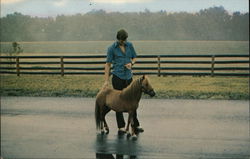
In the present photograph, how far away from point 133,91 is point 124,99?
0.77ft

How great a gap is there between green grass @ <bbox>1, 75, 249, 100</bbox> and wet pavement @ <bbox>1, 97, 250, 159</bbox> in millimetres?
1531

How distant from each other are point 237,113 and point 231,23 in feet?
45.2

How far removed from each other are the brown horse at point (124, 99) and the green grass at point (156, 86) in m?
4.76

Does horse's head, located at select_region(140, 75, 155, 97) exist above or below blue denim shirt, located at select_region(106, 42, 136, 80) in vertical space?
below

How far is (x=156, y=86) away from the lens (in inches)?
575

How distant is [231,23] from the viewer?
2222 cm

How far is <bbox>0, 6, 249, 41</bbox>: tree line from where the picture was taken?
23250 mm

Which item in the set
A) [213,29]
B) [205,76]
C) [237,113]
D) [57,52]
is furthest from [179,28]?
[237,113]

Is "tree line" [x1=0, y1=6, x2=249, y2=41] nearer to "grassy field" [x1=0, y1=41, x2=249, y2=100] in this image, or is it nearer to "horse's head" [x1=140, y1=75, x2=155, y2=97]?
"grassy field" [x1=0, y1=41, x2=249, y2=100]

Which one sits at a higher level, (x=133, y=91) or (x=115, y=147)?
(x=133, y=91)

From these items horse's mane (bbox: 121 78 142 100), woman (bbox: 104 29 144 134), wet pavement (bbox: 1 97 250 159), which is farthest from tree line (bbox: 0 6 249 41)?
horse's mane (bbox: 121 78 142 100)

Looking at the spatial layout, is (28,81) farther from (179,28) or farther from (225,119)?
(179,28)

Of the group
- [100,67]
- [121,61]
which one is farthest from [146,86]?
[100,67]

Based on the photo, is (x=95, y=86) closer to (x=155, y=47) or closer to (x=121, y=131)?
(x=121, y=131)
